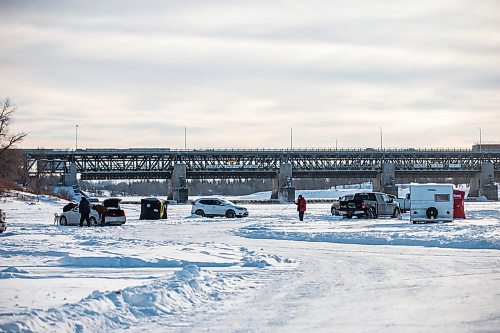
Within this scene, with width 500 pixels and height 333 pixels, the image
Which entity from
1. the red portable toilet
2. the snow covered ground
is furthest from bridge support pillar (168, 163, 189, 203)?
the snow covered ground

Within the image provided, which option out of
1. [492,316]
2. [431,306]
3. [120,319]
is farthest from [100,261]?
[492,316]

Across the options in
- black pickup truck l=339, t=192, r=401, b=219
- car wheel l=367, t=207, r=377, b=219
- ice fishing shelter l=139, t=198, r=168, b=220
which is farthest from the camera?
ice fishing shelter l=139, t=198, r=168, b=220

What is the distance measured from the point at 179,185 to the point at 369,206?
216 feet

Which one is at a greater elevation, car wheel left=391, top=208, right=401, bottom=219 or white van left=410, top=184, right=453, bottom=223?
white van left=410, top=184, right=453, bottom=223

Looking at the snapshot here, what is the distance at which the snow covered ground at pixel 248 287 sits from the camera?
32.8 feet

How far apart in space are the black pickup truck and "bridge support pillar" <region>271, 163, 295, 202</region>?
2461 inches

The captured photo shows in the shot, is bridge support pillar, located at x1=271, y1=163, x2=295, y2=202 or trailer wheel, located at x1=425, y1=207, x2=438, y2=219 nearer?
trailer wheel, located at x1=425, y1=207, x2=438, y2=219

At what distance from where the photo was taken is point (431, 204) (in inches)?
1458

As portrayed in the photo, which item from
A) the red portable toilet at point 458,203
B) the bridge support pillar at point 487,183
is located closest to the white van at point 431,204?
the red portable toilet at point 458,203

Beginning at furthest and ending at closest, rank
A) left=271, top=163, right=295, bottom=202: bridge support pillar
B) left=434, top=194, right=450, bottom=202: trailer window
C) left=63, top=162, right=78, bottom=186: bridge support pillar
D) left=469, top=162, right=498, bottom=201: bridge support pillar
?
left=469, top=162, right=498, bottom=201: bridge support pillar → left=271, top=163, right=295, bottom=202: bridge support pillar → left=63, top=162, right=78, bottom=186: bridge support pillar → left=434, top=194, right=450, bottom=202: trailer window

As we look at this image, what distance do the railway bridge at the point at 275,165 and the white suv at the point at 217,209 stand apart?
186 ft

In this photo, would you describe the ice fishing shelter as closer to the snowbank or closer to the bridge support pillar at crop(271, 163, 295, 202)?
the snowbank

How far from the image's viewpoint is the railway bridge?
4279 inches

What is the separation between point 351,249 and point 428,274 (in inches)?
276
